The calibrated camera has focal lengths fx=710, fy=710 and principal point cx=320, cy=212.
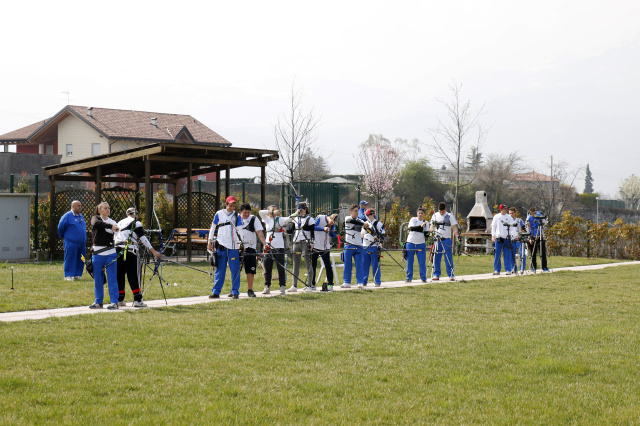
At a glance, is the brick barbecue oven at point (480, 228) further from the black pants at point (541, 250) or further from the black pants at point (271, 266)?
the black pants at point (271, 266)

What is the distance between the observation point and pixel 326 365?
24.0ft

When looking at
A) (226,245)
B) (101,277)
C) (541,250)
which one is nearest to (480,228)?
(541,250)

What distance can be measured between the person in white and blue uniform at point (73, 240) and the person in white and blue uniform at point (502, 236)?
35.1 ft

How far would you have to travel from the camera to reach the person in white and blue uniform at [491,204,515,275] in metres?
19.3

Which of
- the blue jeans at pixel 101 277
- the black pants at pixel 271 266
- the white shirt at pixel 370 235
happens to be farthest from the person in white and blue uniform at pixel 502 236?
the blue jeans at pixel 101 277

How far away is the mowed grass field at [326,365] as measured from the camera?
226 inches

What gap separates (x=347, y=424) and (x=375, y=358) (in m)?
2.30

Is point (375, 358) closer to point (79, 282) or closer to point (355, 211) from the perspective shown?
point (355, 211)

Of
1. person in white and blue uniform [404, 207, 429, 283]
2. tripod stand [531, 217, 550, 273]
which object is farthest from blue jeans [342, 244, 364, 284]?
tripod stand [531, 217, 550, 273]

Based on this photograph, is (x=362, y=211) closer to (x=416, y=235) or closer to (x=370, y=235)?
(x=370, y=235)

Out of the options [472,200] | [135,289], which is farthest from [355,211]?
[472,200]

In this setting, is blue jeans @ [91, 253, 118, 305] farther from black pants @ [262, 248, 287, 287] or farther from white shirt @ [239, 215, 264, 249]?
black pants @ [262, 248, 287, 287]

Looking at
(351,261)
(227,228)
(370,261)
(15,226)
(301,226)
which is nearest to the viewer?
(227,228)

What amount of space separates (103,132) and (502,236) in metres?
39.6
